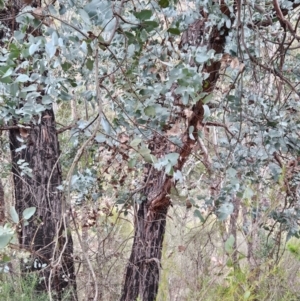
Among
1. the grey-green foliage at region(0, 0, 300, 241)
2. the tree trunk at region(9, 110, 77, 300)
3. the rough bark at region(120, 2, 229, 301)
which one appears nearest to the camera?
the grey-green foliage at region(0, 0, 300, 241)

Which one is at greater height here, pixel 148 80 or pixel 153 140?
pixel 148 80

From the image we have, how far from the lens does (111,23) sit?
2.58 feet

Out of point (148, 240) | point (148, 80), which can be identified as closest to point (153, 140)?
point (148, 80)

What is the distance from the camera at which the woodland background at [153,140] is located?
38.2 inches

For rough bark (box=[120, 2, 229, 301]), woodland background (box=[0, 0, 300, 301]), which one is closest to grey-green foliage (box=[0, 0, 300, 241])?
woodland background (box=[0, 0, 300, 301])

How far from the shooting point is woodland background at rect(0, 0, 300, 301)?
3.18ft

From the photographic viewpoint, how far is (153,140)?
1.46 metres

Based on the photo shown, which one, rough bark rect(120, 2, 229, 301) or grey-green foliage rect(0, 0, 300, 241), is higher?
grey-green foliage rect(0, 0, 300, 241)

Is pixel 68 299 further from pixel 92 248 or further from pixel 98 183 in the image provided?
pixel 98 183

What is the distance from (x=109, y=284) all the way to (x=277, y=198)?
1083 millimetres

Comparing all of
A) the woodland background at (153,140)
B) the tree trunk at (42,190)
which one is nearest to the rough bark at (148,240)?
the woodland background at (153,140)

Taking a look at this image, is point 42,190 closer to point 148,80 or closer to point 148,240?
point 148,240

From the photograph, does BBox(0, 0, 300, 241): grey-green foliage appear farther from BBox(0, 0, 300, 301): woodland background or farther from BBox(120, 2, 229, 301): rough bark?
BBox(120, 2, 229, 301): rough bark

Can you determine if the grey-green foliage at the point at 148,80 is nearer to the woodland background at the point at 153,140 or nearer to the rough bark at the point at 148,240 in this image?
the woodland background at the point at 153,140
